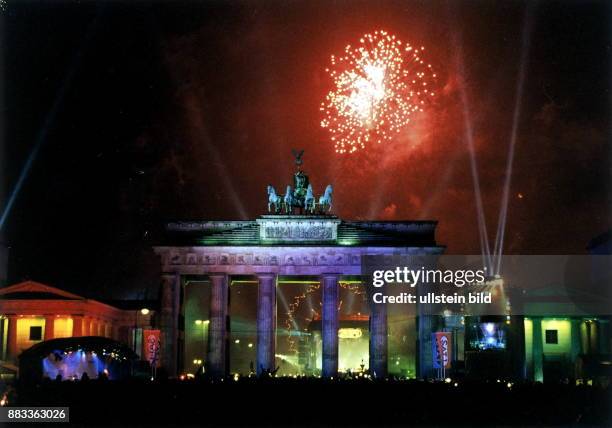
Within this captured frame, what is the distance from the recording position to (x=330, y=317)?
6712 cm

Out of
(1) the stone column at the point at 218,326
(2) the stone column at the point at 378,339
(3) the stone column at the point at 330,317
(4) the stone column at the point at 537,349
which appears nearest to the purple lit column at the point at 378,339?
(2) the stone column at the point at 378,339

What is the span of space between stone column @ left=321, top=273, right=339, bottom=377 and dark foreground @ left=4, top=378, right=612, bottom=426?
3545cm

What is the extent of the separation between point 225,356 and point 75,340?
20.0 m

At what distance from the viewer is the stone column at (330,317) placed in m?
66.4

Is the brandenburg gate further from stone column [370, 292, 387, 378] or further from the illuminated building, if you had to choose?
the illuminated building

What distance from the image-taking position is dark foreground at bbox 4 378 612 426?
29875mm

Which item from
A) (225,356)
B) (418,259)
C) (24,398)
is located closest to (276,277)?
(225,356)

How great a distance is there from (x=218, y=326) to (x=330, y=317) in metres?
9.32

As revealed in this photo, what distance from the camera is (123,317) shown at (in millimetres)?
84250

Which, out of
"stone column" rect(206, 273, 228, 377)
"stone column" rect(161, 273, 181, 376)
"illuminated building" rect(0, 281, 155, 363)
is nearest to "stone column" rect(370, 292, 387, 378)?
"stone column" rect(206, 273, 228, 377)

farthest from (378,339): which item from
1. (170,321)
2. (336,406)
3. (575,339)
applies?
(336,406)

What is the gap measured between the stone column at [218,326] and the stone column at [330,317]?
8.26 meters

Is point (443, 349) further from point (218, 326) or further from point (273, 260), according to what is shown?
point (218, 326)

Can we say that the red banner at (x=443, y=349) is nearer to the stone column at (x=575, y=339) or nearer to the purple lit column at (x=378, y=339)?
the purple lit column at (x=378, y=339)
